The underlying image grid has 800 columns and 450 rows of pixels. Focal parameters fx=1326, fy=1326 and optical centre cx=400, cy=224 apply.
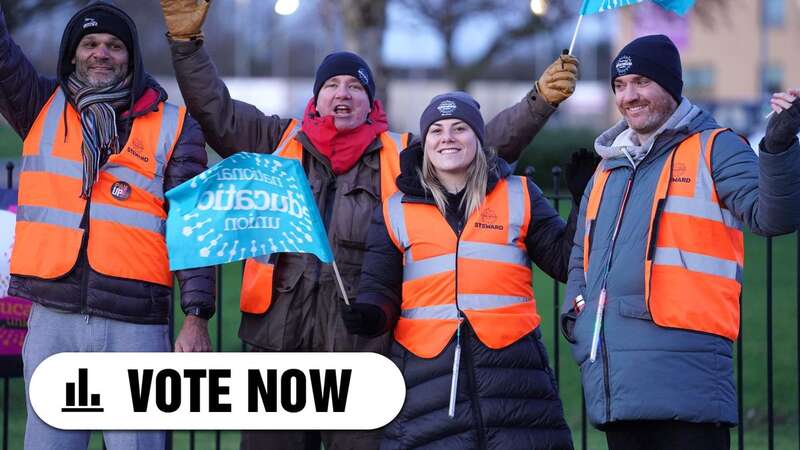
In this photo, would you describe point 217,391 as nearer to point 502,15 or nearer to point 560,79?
point 560,79

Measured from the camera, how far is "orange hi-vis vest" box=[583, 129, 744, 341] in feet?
15.0

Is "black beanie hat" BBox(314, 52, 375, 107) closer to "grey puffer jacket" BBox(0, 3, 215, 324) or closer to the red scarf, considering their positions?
the red scarf

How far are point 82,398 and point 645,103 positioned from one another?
239 centimetres

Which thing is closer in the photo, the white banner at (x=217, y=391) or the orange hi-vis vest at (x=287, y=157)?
the white banner at (x=217, y=391)

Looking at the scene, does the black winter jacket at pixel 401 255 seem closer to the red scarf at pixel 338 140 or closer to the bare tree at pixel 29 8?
the red scarf at pixel 338 140

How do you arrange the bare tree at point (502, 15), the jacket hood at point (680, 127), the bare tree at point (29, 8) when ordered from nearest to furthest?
the jacket hood at point (680, 127), the bare tree at point (29, 8), the bare tree at point (502, 15)

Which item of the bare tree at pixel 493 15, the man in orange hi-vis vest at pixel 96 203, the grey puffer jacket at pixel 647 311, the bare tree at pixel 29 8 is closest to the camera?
the grey puffer jacket at pixel 647 311

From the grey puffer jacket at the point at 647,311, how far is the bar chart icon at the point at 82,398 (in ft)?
6.01

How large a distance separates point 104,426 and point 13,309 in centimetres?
126

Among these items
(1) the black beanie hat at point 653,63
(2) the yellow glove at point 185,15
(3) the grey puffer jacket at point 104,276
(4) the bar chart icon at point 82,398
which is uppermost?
(2) the yellow glove at point 185,15

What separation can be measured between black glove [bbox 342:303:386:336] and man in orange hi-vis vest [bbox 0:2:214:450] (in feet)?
1.87

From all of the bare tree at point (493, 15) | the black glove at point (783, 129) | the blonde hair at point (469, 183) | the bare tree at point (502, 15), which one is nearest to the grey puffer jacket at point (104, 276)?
the blonde hair at point (469, 183)

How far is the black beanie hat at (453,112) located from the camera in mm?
5188

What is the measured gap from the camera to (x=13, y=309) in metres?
6.04
